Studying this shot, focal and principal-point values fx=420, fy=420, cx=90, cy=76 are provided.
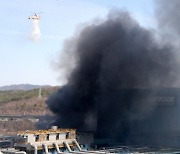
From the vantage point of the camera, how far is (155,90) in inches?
1991

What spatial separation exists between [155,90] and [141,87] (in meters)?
4.56

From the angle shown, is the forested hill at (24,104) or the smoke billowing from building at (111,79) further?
the forested hill at (24,104)

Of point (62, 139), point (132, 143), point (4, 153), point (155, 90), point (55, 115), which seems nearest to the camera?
point (4, 153)

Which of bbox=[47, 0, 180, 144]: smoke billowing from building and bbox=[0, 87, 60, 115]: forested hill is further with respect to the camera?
bbox=[0, 87, 60, 115]: forested hill

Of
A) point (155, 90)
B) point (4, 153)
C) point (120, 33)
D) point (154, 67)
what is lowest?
point (4, 153)

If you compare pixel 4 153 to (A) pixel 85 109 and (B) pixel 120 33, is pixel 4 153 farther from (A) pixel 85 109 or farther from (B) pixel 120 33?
(B) pixel 120 33

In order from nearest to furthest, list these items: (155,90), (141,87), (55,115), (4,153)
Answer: (4,153)
(155,90)
(141,87)
(55,115)

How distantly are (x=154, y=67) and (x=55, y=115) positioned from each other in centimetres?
1523

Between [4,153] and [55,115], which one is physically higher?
[55,115]

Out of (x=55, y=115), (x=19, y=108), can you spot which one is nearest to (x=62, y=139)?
(x=55, y=115)

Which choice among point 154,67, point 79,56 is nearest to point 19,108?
point 79,56

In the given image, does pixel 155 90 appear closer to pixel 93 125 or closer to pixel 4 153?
pixel 93 125

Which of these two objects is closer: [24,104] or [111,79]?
[111,79]

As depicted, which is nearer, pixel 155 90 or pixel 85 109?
pixel 155 90
